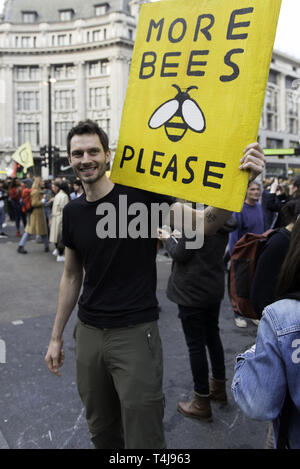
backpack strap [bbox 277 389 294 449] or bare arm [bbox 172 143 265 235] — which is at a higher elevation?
bare arm [bbox 172 143 265 235]

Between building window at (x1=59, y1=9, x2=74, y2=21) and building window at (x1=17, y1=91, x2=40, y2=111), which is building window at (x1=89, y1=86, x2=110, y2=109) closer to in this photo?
building window at (x1=17, y1=91, x2=40, y2=111)

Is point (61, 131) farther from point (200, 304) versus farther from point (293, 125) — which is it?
point (200, 304)

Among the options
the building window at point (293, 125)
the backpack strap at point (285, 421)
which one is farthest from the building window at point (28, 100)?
the backpack strap at point (285, 421)

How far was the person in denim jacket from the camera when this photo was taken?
51.4 inches

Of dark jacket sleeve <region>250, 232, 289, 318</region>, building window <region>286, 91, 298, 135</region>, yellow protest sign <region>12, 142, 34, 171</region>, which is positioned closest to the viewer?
dark jacket sleeve <region>250, 232, 289, 318</region>

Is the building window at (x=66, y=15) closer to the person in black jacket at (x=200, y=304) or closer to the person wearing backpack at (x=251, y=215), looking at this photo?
the person wearing backpack at (x=251, y=215)

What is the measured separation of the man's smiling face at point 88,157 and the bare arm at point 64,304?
18.0 inches

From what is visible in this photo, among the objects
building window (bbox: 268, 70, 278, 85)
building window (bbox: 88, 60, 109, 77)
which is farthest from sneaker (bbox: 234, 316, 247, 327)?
building window (bbox: 268, 70, 278, 85)

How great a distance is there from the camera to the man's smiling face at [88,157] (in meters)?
2.05

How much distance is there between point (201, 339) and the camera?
2.98m

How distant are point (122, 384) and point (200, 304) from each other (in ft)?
3.83

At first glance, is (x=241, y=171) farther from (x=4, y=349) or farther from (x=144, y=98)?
(x=4, y=349)

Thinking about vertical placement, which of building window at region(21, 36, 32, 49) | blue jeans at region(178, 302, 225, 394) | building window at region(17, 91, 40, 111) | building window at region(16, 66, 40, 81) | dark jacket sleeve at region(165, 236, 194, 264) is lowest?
blue jeans at region(178, 302, 225, 394)

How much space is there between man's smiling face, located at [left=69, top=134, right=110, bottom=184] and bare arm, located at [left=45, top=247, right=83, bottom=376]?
456 millimetres
